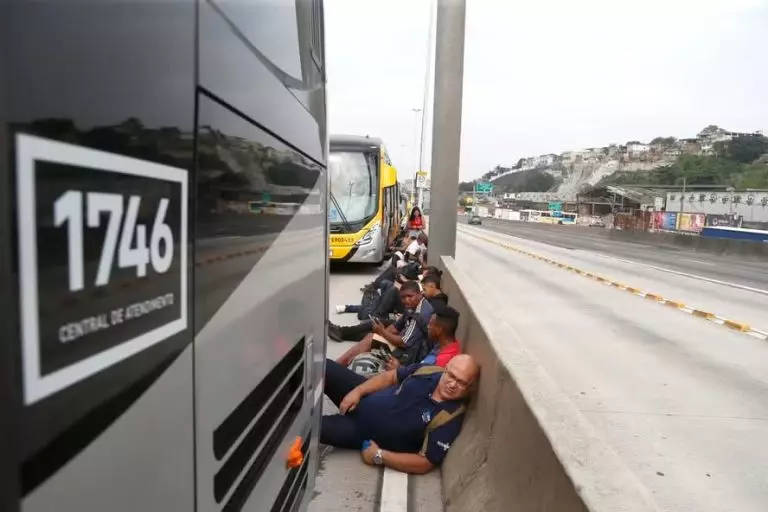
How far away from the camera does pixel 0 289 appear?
870mm

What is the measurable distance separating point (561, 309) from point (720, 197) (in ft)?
142

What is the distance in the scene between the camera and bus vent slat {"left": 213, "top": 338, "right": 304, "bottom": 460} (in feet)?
5.87

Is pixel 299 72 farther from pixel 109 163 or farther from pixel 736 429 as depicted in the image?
pixel 736 429

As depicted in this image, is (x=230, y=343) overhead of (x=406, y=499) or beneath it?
overhead

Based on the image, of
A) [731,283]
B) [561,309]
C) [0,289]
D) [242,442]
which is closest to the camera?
[0,289]

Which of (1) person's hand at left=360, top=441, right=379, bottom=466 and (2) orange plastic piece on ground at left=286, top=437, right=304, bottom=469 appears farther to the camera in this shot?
(1) person's hand at left=360, top=441, right=379, bottom=466

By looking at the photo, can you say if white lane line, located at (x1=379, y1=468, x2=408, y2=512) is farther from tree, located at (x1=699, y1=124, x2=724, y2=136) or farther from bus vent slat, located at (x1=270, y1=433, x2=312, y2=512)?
tree, located at (x1=699, y1=124, x2=724, y2=136)

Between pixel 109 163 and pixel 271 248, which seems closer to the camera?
pixel 109 163

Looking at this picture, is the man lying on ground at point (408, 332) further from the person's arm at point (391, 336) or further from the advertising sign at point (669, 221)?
the advertising sign at point (669, 221)

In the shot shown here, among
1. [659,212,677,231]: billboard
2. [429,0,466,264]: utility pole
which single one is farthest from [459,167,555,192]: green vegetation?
[429,0,466,264]: utility pole

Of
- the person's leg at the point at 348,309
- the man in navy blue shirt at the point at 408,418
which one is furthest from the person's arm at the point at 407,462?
the person's leg at the point at 348,309

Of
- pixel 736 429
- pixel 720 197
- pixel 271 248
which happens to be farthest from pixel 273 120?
pixel 720 197

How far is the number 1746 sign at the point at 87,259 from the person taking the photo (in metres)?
0.93

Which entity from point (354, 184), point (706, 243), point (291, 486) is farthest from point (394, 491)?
point (706, 243)
